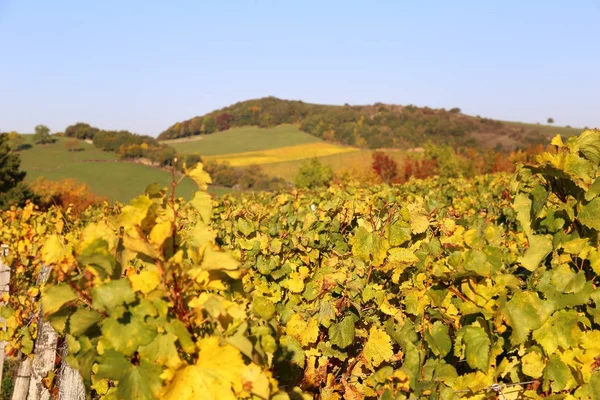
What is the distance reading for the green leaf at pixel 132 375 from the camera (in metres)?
1.42

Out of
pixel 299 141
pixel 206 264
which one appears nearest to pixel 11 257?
pixel 206 264

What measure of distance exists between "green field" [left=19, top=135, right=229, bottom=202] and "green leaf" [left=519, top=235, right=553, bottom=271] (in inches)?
1628

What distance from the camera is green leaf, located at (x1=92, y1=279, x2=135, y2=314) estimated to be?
1.38 m

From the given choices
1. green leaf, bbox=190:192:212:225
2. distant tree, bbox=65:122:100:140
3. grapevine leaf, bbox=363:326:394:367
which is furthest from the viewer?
distant tree, bbox=65:122:100:140

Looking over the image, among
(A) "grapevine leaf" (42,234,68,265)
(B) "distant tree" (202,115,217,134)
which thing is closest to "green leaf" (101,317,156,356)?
(A) "grapevine leaf" (42,234,68,265)

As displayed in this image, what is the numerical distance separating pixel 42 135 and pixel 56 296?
223ft

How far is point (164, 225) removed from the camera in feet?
4.77

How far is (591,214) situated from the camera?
225cm

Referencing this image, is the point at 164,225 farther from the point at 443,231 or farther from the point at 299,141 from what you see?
the point at 299,141

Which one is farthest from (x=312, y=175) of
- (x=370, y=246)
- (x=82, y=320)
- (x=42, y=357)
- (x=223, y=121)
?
(x=223, y=121)

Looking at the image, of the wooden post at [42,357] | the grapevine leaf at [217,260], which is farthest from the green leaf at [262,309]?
the wooden post at [42,357]

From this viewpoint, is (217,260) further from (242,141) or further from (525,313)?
(242,141)

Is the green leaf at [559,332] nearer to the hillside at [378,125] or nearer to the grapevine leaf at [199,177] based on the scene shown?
the grapevine leaf at [199,177]

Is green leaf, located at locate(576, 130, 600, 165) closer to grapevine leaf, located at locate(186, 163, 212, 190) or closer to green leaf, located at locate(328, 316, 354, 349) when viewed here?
green leaf, located at locate(328, 316, 354, 349)
